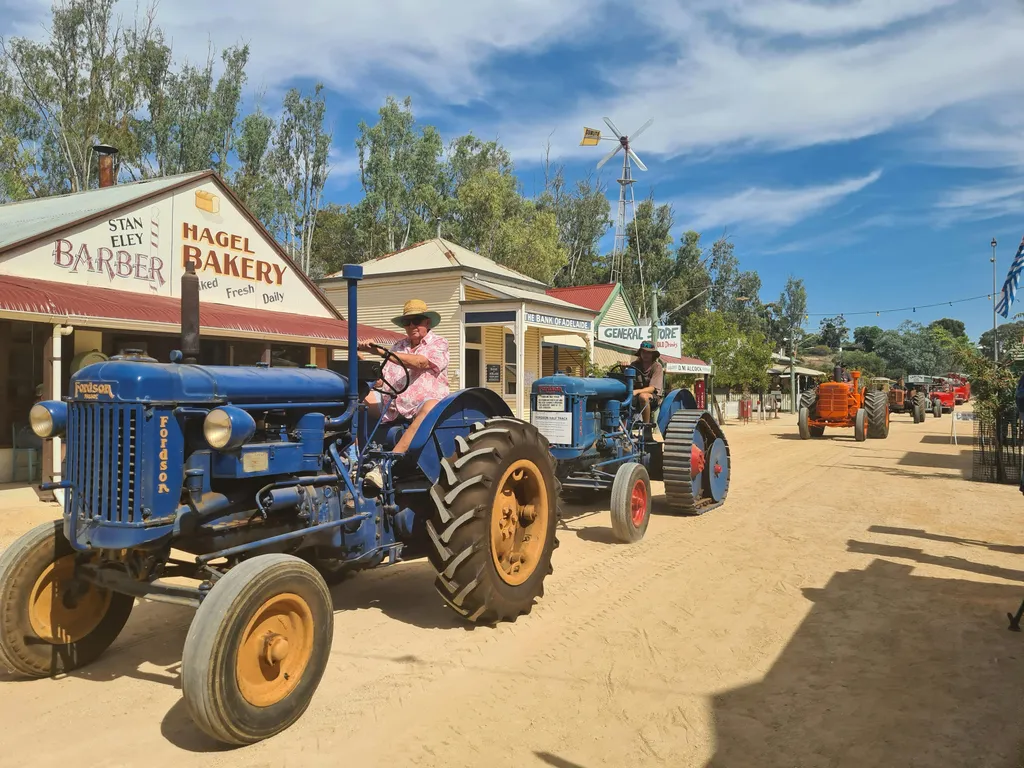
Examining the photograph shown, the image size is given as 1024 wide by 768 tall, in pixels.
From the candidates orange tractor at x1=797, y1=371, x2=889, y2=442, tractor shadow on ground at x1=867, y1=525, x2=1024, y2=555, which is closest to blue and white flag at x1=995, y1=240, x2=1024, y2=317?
tractor shadow on ground at x1=867, y1=525, x2=1024, y2=555

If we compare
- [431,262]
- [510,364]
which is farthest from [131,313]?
[510,364]

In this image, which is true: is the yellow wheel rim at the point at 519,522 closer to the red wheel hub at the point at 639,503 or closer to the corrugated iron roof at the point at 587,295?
the red wheel hub at the point at 639,503

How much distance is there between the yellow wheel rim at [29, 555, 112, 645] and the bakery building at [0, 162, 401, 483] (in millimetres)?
6149

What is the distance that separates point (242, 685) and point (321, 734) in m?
0.42

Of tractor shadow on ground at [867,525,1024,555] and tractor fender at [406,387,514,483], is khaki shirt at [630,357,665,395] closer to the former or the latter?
tractor shadow on ground at [867,525,1024,555]

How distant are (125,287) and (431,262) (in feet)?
33.4

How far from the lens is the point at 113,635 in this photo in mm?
3855

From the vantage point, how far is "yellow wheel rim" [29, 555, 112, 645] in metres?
3.50

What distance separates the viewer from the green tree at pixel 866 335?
352 feet

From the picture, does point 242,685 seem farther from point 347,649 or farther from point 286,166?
point 286,166

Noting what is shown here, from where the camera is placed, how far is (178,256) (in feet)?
39.6

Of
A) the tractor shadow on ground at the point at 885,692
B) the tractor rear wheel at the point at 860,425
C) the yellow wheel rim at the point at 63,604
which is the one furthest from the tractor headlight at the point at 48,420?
the tractor rear wheel at the point at 860,425

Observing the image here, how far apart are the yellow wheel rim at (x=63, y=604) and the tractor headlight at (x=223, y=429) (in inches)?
45.6

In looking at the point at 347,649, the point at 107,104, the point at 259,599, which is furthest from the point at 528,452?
the point at 107,104
